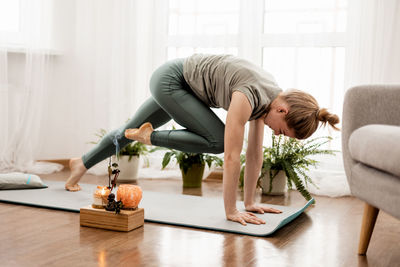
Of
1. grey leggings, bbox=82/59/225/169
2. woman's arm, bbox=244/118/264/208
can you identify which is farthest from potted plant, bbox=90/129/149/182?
woman's arm, bbox=244/118/264/208

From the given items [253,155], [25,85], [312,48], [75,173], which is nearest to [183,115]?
[253,155]

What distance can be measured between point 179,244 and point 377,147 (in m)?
0.78

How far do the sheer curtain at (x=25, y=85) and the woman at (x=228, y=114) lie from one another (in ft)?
3.68

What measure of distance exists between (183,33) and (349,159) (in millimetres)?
2161

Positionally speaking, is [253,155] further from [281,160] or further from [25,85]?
[25,85]

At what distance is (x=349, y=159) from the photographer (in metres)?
1.75

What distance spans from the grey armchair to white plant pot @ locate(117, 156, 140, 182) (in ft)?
6.29

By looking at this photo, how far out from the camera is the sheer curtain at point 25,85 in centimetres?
352

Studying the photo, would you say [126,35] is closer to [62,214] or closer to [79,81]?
[79,81]

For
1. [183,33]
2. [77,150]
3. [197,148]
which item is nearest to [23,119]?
[77,150]

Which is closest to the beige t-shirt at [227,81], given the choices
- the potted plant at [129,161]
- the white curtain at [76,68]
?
Answer: the potted plant at [129,161]

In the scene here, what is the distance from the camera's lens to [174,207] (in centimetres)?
239

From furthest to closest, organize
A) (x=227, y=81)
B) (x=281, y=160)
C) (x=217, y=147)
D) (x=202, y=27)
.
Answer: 1. (x=202, y=27)
2. (x=281, y=160)
3. (x=217, y=147)
4. (x=227, y=81)

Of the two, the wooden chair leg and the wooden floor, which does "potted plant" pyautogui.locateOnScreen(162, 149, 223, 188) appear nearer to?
the wooden floor
